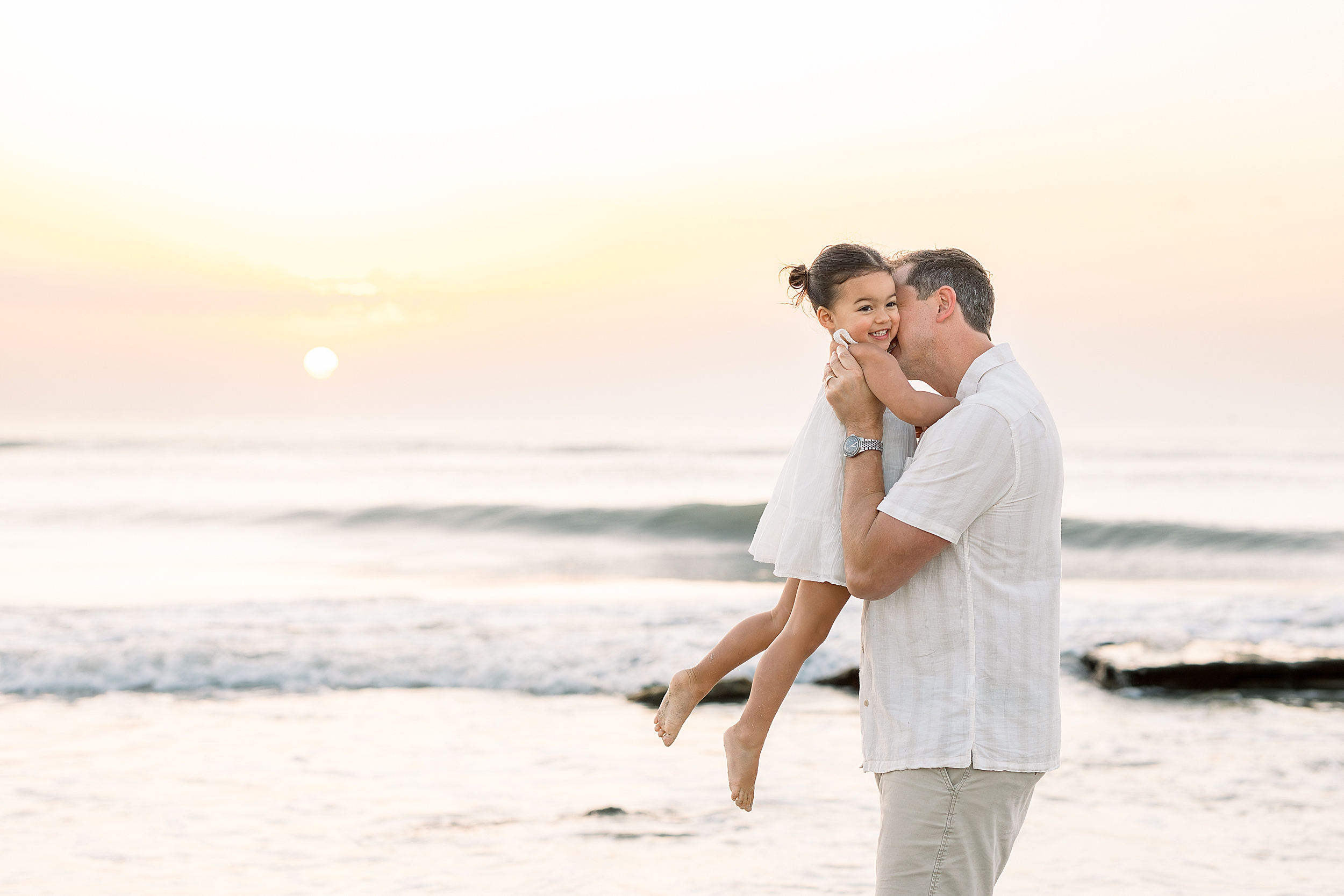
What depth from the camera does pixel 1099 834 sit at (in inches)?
190

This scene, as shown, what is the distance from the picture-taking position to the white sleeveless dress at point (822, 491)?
87.0 inches

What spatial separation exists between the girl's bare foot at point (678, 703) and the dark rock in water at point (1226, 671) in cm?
610

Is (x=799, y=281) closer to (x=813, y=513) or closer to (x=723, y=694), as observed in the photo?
(x=813, y=513)

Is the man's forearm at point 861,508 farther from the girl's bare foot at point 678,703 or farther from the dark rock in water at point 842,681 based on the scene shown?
the dark rock in water at point 842,681

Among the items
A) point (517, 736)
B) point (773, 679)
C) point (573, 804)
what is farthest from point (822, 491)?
Answer: point (517, 736)

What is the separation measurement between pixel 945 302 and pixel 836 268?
379mm

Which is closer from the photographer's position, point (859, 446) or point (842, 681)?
point (859, 446)

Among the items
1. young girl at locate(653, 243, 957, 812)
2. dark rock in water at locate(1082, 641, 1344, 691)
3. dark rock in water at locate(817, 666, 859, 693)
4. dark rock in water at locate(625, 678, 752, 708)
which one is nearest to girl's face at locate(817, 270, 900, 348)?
young girl at locate(653, 243, 957, 812)

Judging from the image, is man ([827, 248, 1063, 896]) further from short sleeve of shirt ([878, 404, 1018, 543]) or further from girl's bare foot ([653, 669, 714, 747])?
girl's bare foot ([653, 669, 714, 747])

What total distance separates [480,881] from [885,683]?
9.04 ft

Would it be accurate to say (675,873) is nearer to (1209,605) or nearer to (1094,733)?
(1094,733)

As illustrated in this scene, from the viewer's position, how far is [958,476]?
2012mm

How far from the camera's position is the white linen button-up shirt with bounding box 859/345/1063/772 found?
6.71 feet

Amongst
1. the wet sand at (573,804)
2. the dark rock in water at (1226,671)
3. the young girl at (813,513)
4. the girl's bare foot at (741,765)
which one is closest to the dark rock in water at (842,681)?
the wet sand at (573,804)
